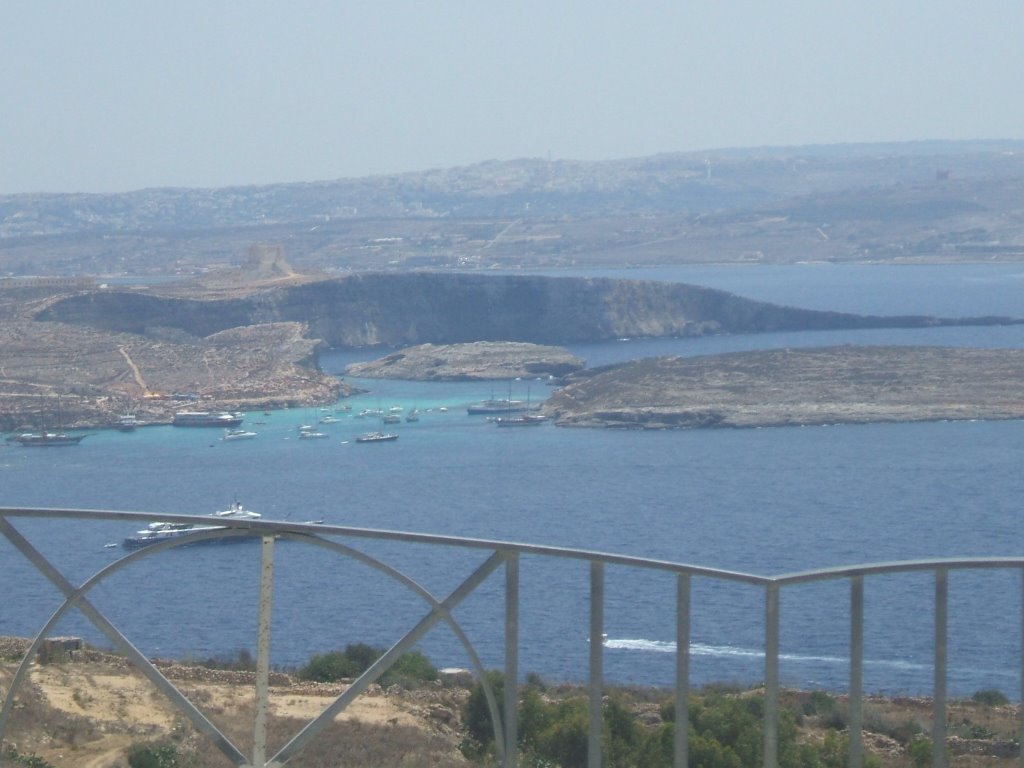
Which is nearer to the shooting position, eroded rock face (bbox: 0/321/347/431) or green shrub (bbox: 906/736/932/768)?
green shrub (bbox: 906/736/932/768)

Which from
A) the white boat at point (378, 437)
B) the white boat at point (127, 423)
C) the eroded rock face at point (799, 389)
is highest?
the eroded rock face at point (799, 389)

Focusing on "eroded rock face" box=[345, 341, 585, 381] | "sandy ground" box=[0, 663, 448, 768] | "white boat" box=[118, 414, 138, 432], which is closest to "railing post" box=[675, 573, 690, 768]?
"sandy ground" box=[0, 663, 448, 768]

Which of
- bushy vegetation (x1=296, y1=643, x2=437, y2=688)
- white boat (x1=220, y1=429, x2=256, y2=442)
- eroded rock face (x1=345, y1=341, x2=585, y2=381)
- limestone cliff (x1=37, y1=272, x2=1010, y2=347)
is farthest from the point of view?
limestone cliff (x1=37, y1=272, x2=1010, y2=347)

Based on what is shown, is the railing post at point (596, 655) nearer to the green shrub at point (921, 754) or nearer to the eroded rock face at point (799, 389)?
the green shrub at point (921, 754)

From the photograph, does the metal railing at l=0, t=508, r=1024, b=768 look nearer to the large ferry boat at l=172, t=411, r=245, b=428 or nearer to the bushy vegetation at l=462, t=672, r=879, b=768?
the bushy vegetation at l=462, t=672, r=879, b=768

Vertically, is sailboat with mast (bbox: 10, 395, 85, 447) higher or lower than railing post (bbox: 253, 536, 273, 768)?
lower

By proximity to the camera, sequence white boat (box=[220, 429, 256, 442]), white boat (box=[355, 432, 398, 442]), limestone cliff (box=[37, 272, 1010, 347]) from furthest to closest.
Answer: limestone cliff (box=[37, 272, 1010, 347]) → white boat (box=[220, 429, 256, 442]) → white boat (box=[355, 432, 398, 442])

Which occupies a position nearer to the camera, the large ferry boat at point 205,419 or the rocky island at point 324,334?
the large ferry boat at point 205,419

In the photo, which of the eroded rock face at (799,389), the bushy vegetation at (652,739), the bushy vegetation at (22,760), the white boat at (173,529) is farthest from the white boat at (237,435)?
the bushy vegetation at (652,739)
